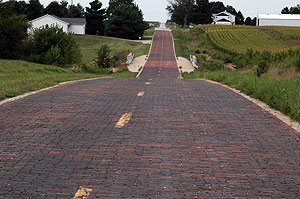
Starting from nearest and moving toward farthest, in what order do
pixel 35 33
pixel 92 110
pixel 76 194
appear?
pixel 76 194, pixel 92 110, pixel 35 33

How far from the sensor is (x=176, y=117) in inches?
395

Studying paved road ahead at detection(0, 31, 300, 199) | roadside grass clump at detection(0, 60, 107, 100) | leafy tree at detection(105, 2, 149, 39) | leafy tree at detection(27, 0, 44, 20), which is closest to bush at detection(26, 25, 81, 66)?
roadside grass clump at detection(0, 60, 107, 100)

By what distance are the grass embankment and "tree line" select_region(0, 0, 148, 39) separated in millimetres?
11573

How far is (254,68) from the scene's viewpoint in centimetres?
3297

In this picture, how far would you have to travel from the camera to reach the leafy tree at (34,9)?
392 feet

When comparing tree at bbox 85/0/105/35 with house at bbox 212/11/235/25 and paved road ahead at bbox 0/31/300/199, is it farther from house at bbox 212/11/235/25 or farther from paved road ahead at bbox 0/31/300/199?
paved road ahead at bbox 0/31/300/199

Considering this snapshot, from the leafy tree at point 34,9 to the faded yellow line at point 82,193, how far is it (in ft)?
394

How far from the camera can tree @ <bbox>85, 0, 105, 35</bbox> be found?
11875 centimetres

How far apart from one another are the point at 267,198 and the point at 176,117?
513cm

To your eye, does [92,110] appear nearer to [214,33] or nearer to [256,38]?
[256,38]

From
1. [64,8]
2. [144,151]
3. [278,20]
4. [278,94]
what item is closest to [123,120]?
[144,151]

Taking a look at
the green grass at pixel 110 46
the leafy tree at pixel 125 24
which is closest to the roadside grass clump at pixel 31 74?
the green grass at pixel 110 46

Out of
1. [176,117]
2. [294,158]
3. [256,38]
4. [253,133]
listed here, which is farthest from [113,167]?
[256,38]

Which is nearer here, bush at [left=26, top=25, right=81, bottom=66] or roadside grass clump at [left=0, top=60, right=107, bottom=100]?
roadside grass clump at [left=0, top=60, right=107, bottom=100]
